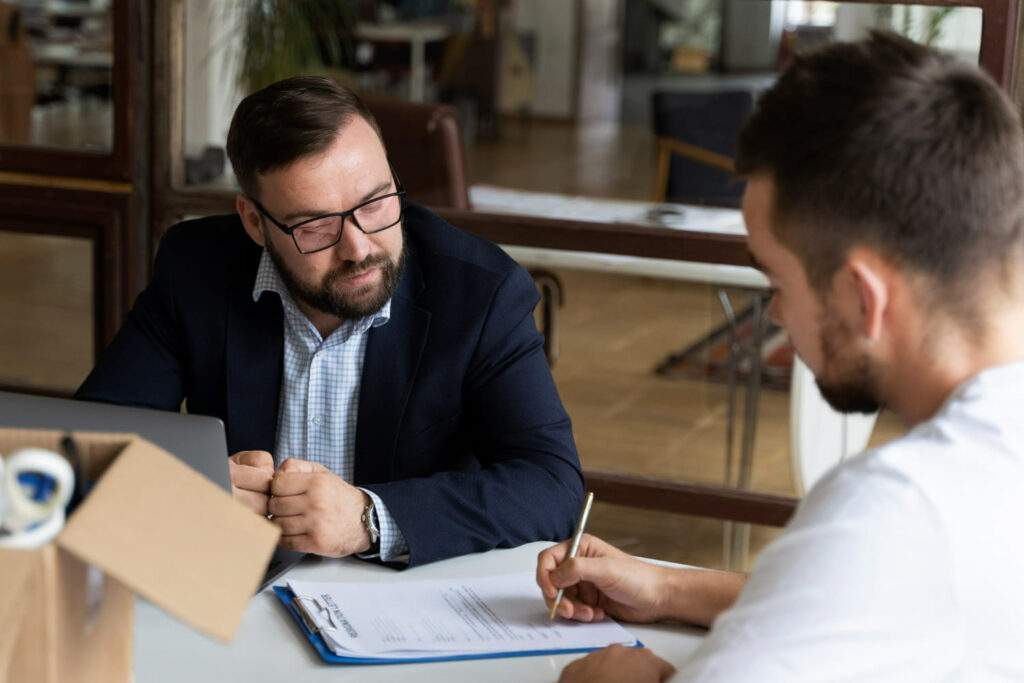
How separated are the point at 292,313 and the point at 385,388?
0.18 meters

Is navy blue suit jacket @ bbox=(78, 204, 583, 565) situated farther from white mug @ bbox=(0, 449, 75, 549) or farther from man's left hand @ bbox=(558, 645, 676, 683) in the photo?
Result: white mug @ bbox=(0, 449, 75, 549)

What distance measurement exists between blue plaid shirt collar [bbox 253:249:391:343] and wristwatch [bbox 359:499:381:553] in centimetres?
41

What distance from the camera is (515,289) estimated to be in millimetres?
1996

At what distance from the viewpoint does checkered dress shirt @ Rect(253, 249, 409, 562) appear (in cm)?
196

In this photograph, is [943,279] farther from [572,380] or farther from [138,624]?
[572,380]

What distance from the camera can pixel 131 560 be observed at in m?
0.84

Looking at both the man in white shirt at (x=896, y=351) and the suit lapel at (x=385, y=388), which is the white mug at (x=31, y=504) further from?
the suit lapel at (x=385, y=388)

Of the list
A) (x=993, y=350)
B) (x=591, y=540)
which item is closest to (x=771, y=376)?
(x=591, y=540)

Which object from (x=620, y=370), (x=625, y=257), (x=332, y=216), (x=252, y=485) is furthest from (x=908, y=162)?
(x=620, y=370)

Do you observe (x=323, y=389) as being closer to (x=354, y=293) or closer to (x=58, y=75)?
(x=354, y=293)

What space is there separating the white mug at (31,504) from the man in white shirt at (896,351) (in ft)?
1.51

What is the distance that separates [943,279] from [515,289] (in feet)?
3.34

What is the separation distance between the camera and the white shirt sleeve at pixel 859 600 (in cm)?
93

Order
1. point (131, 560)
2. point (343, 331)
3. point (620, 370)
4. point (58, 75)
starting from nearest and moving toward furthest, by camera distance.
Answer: point (131, 560) < point (343, 331) < point (58, 75) < point (620, 370)
